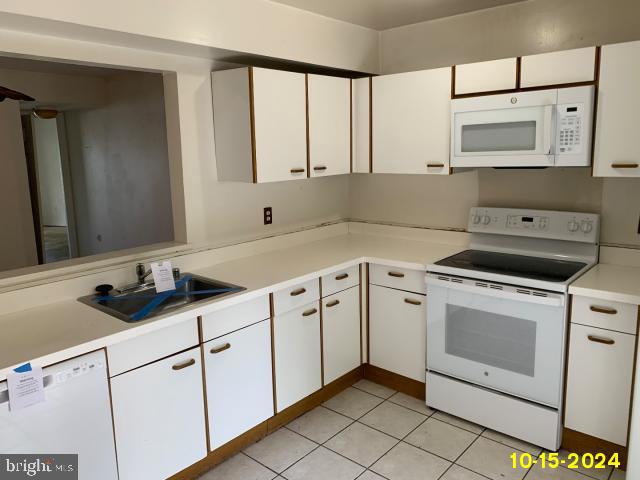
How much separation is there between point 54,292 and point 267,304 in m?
0.99

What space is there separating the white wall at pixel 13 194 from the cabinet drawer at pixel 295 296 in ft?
9.09

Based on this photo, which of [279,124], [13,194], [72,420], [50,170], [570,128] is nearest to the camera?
[72,420]

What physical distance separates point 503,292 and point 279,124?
1.49 meters

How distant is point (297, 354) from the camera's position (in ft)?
9.16

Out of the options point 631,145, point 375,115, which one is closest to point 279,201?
point 375,115

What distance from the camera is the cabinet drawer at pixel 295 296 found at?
8.61 feet

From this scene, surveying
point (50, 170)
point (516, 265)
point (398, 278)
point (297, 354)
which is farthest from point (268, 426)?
point (50, 170)

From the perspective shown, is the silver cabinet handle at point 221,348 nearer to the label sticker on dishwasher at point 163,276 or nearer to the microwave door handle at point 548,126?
the label sticker on dishwasher at point 163,276

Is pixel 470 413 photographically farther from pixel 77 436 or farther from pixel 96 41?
pixel 96 41

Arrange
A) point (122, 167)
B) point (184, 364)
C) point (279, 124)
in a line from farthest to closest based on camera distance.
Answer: point (122, 167) < point (279, 124) < point (184, 364)

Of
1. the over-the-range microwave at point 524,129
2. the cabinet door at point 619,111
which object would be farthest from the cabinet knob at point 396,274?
the cabinet door at point 619,111

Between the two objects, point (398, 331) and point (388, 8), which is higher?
point (388, 8)

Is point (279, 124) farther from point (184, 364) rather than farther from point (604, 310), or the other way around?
point (604, 310)

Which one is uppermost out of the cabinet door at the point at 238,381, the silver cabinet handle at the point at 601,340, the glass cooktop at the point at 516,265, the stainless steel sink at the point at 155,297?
the glass cooktop at the point at 516,265
